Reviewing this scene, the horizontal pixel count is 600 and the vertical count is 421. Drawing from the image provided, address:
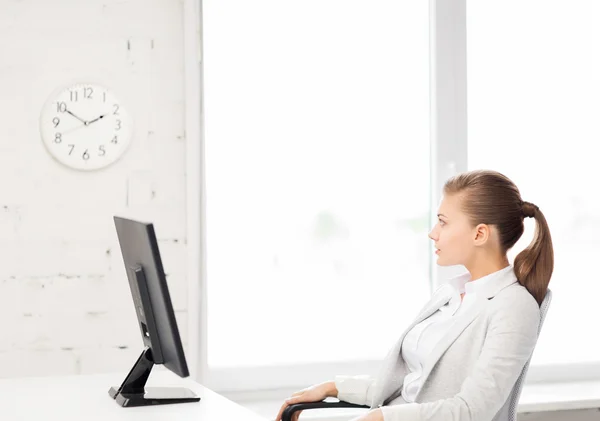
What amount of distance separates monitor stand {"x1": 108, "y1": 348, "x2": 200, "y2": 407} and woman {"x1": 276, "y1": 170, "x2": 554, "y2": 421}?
1.13 feet

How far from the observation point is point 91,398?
7.12ft

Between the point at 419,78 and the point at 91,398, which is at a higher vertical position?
the point at 419,78

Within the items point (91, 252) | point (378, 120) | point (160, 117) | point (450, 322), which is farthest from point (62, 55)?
point (450, 322)

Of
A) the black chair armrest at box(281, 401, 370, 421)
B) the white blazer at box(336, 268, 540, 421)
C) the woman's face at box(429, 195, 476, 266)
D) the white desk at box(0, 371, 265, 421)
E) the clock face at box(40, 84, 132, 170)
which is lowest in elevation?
the black chair armrest at box(281, 401, 370, 421)

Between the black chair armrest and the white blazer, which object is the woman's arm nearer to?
the black chair armrest

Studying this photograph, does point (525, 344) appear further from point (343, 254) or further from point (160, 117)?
point (160, 117)

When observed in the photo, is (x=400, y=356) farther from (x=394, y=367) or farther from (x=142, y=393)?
(x=142, y=393)

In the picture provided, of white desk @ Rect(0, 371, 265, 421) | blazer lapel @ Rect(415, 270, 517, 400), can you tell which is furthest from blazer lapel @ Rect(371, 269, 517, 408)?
white desk @ Rect(0, 371, 265, 421)

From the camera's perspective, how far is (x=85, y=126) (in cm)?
307

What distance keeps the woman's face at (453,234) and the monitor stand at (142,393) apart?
29.7 inches

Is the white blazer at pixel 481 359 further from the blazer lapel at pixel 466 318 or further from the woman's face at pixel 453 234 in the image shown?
the woman's face at pixel 453 234

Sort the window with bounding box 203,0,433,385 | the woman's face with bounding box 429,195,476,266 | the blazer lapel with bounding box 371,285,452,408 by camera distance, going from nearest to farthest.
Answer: the woman's face with bounding box 429,195,476,266 → the blazer lapel with bounding box 371,285,452,408 → the window with bounding box 203,0,433,385

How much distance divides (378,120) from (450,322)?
1.35 meters

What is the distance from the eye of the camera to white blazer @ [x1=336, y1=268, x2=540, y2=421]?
199cm
